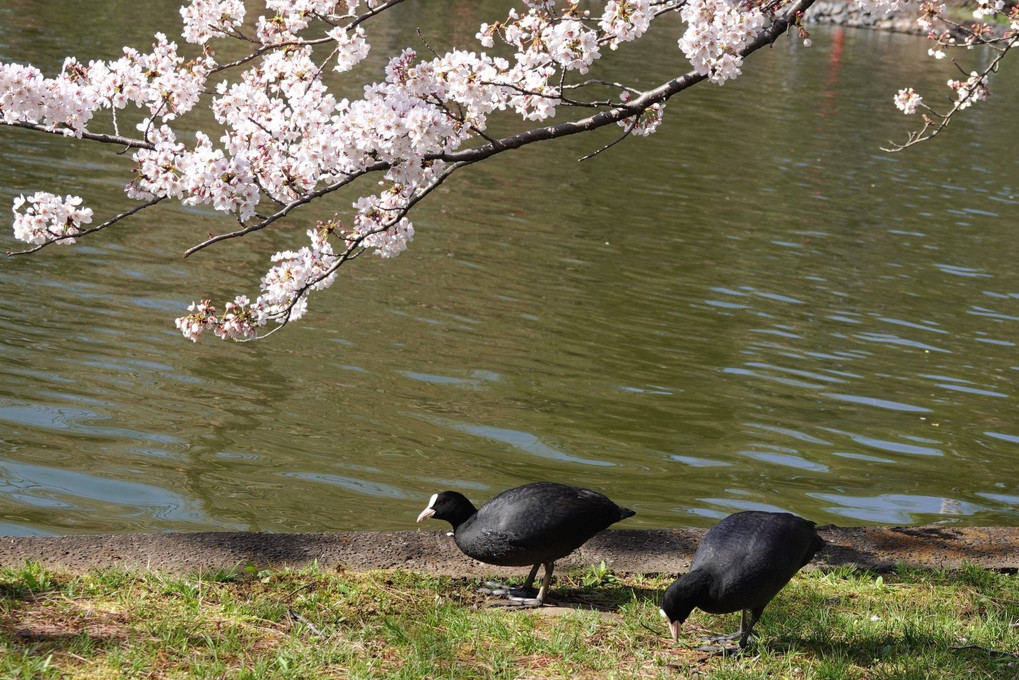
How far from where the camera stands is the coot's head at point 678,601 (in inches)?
168

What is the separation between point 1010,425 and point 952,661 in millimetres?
5586

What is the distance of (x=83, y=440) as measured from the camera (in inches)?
286

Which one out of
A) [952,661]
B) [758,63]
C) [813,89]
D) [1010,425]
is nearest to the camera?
[952,661]

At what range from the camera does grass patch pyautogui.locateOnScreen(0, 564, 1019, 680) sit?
3.96 m

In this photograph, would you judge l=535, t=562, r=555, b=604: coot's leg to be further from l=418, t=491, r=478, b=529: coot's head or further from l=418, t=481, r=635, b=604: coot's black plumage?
l=418, t=491, r=478, b=529: coot's head

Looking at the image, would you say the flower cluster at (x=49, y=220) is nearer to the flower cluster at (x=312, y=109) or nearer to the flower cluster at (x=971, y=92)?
the flower cluster at (x=312, y=109)

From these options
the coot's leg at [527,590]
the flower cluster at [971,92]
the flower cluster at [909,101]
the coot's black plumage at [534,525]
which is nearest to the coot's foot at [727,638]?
the coot's black plumage at [534,525]

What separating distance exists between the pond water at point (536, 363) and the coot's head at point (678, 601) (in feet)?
8.64

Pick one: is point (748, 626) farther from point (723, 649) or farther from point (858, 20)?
point (858, 20)

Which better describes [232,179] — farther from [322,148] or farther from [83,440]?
[83,440]

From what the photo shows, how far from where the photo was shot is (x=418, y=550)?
205 inches

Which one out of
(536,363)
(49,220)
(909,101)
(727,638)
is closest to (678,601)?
(727,638)

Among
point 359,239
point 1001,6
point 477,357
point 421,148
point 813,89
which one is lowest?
point 477,357

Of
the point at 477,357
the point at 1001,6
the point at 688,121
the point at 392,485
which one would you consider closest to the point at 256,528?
the point at 392,485
